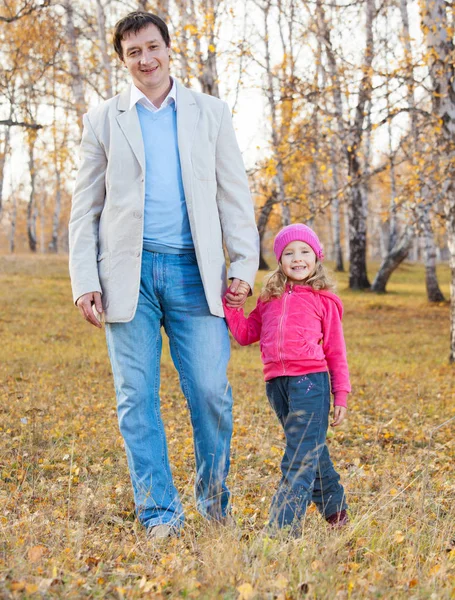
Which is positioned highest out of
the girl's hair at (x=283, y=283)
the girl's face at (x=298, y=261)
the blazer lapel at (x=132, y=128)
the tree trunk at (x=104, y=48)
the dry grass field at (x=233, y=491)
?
the tree trunk at (x=104, y=48)

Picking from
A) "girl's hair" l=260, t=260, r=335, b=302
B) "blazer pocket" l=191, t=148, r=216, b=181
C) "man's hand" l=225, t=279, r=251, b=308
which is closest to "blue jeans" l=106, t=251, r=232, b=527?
"man's hand" l=225, t=279, r=251, b=308

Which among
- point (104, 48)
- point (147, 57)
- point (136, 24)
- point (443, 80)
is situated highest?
point (104, 48)

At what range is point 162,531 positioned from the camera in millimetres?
3541

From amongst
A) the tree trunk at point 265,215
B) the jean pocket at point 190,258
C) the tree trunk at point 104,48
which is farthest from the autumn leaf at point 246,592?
the tree trunk at point 104,48

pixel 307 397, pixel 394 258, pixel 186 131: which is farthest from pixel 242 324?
pixel 394 258

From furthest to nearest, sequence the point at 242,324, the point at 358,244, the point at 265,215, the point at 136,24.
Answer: the point at 358,244
the point at 265,215
the point at 242,324
the point at 136,24

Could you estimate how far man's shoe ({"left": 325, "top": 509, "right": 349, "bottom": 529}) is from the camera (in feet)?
12.4

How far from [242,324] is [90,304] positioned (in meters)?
0.79

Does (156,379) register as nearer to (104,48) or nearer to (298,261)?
(298,261)

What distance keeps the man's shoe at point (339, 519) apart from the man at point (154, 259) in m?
0.54

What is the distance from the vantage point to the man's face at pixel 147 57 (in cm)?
365

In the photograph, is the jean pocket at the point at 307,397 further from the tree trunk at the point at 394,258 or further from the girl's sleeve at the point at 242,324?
the tree trunk at the point at 394,258

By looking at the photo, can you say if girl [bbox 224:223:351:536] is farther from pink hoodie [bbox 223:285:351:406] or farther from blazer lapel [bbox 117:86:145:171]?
blazer lapel [bbox 117:86:145:171]

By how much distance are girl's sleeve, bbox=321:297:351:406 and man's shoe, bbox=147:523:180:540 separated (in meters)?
1.02
